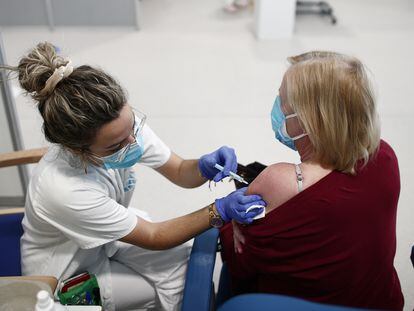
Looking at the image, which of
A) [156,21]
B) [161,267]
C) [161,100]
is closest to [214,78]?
[161,100]

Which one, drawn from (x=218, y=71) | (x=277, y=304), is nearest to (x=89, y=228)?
Result: (x=277, y=304)

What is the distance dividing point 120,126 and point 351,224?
0.66m

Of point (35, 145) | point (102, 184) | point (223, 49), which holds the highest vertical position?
point (102, 184)

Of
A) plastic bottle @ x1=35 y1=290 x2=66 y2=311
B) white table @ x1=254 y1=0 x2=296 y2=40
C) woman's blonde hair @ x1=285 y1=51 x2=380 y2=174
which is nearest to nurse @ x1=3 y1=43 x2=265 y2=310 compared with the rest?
woman's blonde hair @ x1=285 y1=51 x2=380 y2=174

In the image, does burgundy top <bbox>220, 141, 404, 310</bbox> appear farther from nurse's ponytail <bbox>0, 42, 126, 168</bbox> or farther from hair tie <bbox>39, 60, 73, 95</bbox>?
hair tie <bbox>39, 60, 73, 95</bbox>

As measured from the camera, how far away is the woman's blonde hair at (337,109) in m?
1.17

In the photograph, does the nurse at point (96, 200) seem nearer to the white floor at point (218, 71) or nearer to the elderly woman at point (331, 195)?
the elderly woman at point (331, 195)

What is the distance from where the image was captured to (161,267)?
1.55 metres

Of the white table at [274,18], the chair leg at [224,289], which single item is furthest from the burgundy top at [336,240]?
the white table at [274,18]

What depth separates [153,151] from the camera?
1645 millimetres

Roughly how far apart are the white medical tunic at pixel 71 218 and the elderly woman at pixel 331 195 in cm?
41

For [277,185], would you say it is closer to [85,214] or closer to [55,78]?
[85,214]

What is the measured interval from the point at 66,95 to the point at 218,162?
60 cm

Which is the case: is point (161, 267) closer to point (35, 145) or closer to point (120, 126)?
point (120, 126)
